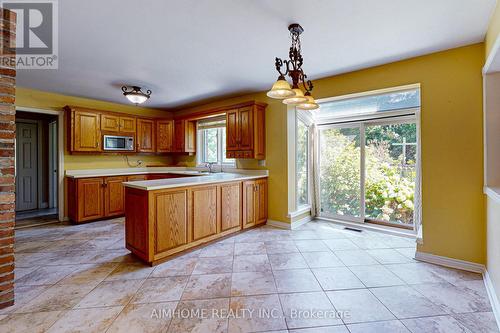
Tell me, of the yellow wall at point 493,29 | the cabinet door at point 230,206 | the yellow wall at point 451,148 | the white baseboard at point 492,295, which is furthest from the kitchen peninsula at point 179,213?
the yellow wall at point 493,29

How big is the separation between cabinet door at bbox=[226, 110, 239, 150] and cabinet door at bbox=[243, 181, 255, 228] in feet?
2.56

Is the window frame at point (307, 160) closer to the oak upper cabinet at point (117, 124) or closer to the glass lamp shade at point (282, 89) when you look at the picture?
the glass lamp shade at point (282, 89)

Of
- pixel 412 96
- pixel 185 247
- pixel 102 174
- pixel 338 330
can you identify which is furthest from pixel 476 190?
pixel 102 174

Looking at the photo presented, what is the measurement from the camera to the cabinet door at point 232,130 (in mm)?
4070

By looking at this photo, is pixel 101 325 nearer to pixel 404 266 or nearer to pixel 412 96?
pixel 404 266

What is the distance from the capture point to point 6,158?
5.79ft

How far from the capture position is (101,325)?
63.2 inches

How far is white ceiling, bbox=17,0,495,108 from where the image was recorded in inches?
72.2

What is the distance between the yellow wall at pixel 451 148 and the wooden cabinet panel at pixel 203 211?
8.45ft

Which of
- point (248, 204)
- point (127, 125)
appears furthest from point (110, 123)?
point (248, 204)

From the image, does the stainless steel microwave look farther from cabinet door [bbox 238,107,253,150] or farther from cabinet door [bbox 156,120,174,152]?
cabinet door [bbox 238,107,253,150]

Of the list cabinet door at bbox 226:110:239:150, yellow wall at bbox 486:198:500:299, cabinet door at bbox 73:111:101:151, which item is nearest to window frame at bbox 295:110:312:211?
cabinet door at bbox 226:110:239:150

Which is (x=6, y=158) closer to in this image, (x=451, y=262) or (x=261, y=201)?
(x=261, y=201)

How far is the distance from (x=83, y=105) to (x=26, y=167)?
223cm
